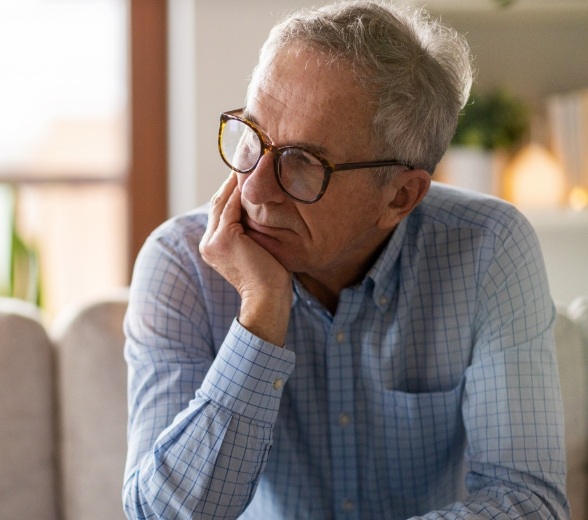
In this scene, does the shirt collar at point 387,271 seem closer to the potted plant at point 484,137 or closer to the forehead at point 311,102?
the forehead at point 311,102

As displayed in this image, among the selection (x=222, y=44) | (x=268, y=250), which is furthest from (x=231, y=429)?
(x=222, y=44)

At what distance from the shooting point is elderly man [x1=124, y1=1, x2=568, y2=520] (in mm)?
1289

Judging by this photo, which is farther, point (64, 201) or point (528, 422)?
point (64, 201)

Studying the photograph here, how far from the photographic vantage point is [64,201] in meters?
2.92

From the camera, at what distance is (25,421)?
5.49ft

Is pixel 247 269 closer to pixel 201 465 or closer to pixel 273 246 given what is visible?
pixel 273 246

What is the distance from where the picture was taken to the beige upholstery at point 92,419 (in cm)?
169

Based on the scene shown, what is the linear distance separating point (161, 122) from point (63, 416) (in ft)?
4.17

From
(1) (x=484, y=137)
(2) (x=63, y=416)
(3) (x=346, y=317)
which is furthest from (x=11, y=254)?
(3) (x=346, y=317)

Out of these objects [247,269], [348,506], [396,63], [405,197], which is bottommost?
[348,506]

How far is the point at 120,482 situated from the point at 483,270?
829mm

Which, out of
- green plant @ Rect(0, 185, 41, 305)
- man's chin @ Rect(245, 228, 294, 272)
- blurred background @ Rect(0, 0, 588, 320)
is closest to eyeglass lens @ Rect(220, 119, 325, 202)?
man's chin @ Rect(245, 228, 294, 272)

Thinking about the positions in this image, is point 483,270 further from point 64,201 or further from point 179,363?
point 64,201

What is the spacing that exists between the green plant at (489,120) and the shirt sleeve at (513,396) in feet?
2.93
